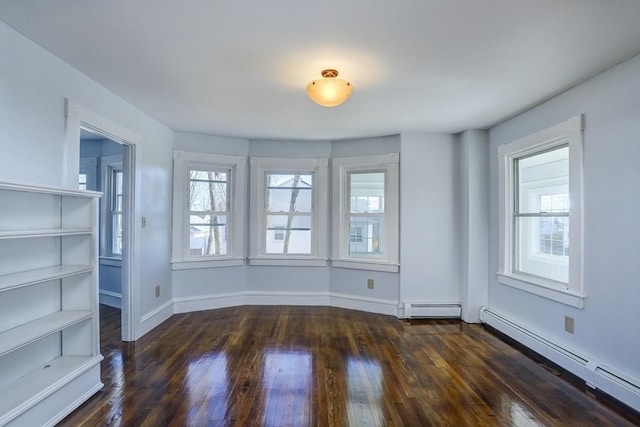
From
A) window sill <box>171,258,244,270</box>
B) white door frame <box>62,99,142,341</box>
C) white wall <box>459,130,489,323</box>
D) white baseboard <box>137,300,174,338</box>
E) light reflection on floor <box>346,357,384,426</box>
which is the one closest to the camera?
light reflection on floor <box>346,357,384,426</box>

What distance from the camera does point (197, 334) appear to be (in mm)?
3637

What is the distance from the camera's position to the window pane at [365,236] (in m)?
4.62

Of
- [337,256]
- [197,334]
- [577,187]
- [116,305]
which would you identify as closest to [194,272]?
[197,334]

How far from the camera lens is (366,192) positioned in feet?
15.5

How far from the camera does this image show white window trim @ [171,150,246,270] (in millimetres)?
4352

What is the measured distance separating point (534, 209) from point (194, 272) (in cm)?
408

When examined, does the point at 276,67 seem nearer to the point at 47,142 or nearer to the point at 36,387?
the point at 47,142

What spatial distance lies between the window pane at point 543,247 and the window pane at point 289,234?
2640 mm

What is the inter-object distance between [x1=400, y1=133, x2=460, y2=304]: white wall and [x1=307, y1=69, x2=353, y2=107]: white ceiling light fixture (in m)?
2.07

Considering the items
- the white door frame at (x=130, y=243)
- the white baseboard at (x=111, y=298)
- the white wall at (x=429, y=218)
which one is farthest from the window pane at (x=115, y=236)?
the white wall at (x=429, y=218)

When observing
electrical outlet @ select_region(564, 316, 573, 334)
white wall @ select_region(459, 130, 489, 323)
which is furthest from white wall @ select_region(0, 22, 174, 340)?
electrical outlet @ select_region(564, 316, 573, 334)

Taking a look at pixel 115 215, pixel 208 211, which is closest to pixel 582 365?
pixel 208 211

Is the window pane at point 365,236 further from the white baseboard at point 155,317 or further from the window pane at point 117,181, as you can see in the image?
the window pane at point 117,181

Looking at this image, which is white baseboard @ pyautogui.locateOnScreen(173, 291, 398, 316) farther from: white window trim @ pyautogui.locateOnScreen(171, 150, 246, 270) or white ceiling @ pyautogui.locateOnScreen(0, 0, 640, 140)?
white ceiling @ pyautogui.locateOnScreen(0, 0, 640, 140)
